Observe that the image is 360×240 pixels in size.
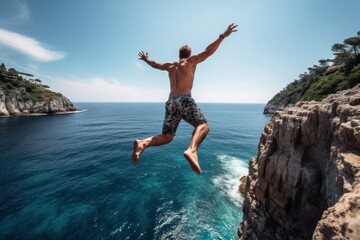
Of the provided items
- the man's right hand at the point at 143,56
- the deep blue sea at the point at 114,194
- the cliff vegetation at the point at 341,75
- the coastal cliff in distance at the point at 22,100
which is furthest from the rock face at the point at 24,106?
the cliff vegetation at the point at 341,75

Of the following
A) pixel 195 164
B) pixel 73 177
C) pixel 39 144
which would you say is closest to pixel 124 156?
pixel 73 177

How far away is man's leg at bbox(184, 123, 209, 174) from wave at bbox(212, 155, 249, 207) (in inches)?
690

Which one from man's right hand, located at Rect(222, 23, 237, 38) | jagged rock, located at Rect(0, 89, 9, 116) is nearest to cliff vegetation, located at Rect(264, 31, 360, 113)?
man's right hand, located at Rect(222, 23, 237, 38)

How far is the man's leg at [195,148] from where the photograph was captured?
3.54 meters

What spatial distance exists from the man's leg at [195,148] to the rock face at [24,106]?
3720 inches

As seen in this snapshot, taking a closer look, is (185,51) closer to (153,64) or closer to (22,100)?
(153,64)

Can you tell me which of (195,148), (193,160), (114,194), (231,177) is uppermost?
(195,148)

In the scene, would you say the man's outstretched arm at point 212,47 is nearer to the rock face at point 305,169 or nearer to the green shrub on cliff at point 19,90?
the rock face at point 305,169

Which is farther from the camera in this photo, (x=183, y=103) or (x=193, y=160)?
(x=183, y=103)

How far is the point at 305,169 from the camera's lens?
27.1 feet

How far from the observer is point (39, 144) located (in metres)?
35.6

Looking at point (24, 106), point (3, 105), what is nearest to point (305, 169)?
point (3, 105)

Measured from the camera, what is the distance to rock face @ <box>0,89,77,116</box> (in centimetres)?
6896

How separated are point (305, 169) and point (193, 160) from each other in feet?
25.1
